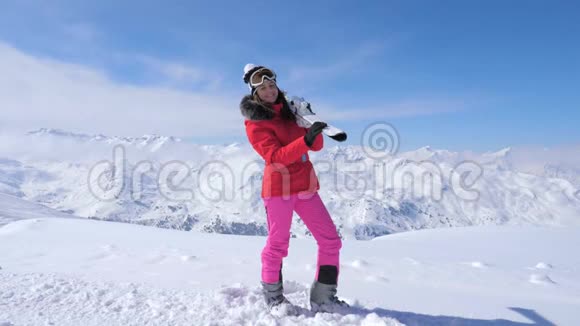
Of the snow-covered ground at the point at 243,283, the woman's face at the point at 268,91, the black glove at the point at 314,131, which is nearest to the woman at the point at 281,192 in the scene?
the woman's face at the point at 268,91

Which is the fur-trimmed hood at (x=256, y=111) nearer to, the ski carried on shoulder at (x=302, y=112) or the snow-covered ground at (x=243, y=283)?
the ski carried on shoulder at (x=302, y=112)

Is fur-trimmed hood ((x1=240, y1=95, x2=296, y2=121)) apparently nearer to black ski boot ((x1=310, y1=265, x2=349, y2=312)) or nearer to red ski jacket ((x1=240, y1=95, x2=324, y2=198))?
red ski jacket ((x1=240, y1=95, x2=324, y2=198))

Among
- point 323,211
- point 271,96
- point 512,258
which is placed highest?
point 271,96

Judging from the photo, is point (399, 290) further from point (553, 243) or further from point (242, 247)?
point (553, 243)

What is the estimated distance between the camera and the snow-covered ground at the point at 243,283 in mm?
3666

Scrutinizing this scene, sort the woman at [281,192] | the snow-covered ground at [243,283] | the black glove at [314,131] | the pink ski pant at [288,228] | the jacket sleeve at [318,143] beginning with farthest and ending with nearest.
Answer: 1. the pink ski pant at [288,228]
2. the woman at [281,192]
3. the snow-covered ground at [243,283]
4. the jacket sleeve at [318,143]
5. the black glove at [314,131]

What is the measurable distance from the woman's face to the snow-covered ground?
2184mm

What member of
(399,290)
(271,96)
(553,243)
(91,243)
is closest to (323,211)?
(271,96)

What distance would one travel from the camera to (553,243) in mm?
9164

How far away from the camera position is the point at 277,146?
3.73 meters

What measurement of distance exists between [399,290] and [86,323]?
3595 mm

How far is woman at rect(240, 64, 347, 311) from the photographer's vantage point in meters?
3.80

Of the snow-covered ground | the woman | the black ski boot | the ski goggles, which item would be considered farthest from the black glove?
the snow-covered ground

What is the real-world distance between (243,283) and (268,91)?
2.53 meters
